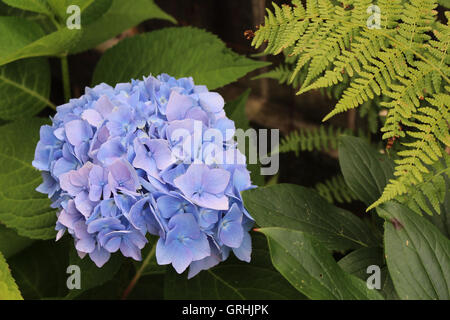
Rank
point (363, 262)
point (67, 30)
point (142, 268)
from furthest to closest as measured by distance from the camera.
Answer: point (142, 268) → point (67, 30) → point (363, 262)

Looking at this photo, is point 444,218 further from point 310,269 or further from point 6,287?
point 6,287

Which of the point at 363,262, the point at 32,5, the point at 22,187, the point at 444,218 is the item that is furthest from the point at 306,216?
the point at 32,5

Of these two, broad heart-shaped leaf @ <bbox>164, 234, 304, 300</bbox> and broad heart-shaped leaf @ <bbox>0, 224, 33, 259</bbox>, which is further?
broad heart-shaped leaf @ <bbox>0, 224, 33, 259</bbox>

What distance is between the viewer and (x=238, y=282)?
0.78m

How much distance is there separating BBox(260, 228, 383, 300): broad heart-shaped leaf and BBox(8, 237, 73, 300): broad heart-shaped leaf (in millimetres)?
627

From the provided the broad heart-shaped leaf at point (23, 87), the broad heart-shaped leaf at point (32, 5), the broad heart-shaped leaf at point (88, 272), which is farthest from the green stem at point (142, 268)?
the broad heart-shaped leaf at point (32, 5)

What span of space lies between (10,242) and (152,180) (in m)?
0.48

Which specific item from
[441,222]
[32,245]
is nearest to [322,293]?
[441,222]

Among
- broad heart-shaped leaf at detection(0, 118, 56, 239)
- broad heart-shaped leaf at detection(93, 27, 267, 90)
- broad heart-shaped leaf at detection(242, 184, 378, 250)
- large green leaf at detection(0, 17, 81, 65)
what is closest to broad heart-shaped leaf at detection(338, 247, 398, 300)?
broad heart-shaped leaf at detection(242, 184, 378, 250)

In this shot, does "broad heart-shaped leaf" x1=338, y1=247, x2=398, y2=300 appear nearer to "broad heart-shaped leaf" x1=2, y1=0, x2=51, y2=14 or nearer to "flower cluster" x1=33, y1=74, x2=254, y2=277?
"flower cluster" x1=33, y1=74, x2=254, y2=277

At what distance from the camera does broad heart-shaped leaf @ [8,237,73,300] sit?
1.04 m

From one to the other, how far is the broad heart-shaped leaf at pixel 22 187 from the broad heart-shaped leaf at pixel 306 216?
39 centimetres

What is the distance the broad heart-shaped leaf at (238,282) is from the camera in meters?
0.75

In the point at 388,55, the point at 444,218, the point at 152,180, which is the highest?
the point at 388,55
